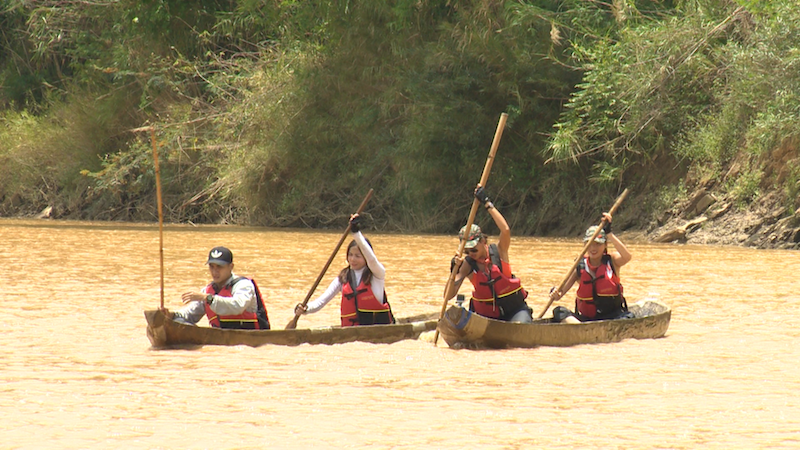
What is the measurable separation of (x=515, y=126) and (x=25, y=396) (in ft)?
57.9

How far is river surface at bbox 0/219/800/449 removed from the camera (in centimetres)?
552

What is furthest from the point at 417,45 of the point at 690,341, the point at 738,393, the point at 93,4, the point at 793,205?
the point at 738,393

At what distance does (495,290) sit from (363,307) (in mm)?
1062

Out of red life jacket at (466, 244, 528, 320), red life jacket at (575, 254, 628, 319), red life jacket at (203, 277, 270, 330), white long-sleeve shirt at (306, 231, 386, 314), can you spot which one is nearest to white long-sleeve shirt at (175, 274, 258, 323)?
red life jacket at (203, 277, 270, 330)

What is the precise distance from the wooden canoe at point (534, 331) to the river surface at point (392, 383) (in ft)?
0.33

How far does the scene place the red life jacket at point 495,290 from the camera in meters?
8.54

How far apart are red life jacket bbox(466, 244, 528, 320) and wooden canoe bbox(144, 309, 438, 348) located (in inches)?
28.1

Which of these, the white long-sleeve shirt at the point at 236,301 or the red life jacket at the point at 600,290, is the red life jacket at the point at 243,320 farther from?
the red life jacket at the point at 600,290

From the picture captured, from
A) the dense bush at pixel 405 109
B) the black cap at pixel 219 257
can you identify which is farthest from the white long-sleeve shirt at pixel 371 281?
the dense bush at pixel 405 109

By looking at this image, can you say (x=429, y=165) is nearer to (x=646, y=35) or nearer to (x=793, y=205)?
(x=646, y=35)

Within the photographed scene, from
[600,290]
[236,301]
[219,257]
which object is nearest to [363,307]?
[236,301]

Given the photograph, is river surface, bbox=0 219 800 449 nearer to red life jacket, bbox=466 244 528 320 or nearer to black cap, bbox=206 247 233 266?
red life jacket, bbox=466 244 528 320

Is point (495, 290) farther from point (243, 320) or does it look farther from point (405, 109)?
point (405, 109)

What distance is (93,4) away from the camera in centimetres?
3083
